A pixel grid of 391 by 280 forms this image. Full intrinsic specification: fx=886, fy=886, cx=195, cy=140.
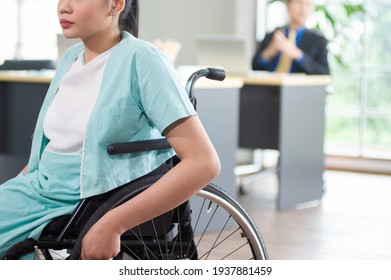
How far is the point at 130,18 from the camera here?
1.81 metres

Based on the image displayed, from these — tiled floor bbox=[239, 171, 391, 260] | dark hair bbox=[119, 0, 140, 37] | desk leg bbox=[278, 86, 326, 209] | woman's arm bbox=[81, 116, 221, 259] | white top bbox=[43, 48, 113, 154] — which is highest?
dark hair bbox=[119, 0, 140, 37]

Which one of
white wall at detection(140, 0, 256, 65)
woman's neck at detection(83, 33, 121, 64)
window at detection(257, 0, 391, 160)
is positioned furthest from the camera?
white wall at detection(140, 0, 256, 65)

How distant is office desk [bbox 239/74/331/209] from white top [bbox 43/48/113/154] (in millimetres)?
3209

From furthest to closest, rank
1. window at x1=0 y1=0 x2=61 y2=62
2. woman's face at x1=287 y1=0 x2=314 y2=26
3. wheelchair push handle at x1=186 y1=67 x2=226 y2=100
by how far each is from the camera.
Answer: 1. window at x1=0 y1=0 x2=61 y2=62
2. woman's face at x1=287 y1=0 x2=314 y2=26
3. wheelchair push handle at x1=186 y1=67 x2=226 y2=100

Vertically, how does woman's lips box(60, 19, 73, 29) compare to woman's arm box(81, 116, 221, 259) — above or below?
above

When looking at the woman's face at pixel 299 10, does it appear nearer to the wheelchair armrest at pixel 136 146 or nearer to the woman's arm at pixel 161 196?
the wheelchair armrest at pixel 136 146

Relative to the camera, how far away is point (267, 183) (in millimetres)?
6059

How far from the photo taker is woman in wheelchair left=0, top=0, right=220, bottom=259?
154cm

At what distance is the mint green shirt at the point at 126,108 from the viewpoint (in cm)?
164

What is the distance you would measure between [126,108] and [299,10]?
163 inches

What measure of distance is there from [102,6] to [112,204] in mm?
376

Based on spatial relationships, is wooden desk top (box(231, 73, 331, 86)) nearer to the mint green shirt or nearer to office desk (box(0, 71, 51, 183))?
office desk (box(0, 71, 51, 183))

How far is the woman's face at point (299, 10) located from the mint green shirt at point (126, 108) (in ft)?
13.3

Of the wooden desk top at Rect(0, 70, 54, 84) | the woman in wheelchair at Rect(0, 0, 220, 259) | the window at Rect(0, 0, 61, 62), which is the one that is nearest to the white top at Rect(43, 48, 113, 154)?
the woman in wheelchair at Rect(0, 0, 220, 259)
